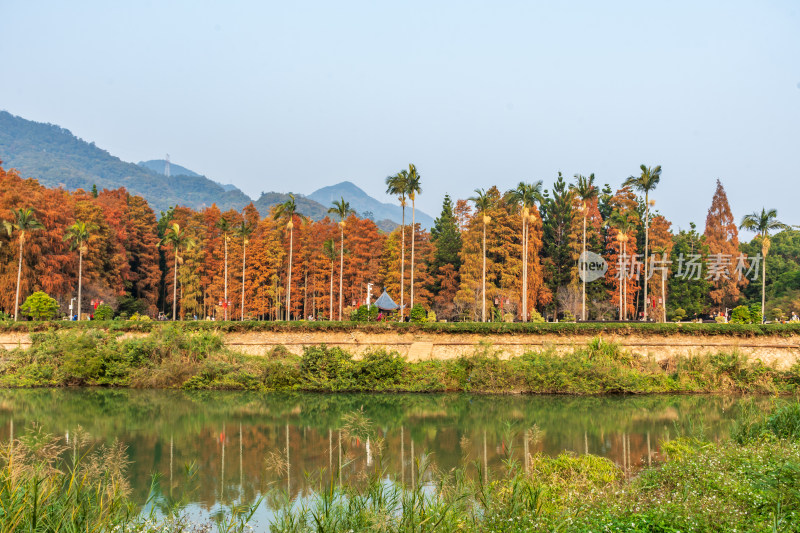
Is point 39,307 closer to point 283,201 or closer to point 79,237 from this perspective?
point 79,237

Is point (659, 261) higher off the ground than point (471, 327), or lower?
higher

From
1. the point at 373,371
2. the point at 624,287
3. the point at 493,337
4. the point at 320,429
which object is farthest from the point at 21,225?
the point at 624,287

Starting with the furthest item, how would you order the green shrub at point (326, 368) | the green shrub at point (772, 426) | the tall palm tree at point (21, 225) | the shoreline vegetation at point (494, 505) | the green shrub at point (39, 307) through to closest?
1. the tall palm tree at point (21, 225)
2. the green shrub at point (39, 307)
3. the green shrub at point (326, 368)
4. the green shrub at point (772, 426)
5. the shoreline vegetation at point (494, 505)

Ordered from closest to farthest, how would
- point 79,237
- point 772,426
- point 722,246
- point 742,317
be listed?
1. point 772,426
2. point 742,317
3. point 79,237
4. point 722,246

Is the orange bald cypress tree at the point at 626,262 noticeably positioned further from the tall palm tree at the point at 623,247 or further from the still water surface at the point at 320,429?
the still water surface at the point at 320,429

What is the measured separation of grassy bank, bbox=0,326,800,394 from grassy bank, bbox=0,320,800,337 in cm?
105

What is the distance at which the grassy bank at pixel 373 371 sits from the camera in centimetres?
2219

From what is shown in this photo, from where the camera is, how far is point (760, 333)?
24.2 meters

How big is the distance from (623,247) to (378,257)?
1575 cm

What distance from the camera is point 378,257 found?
43781 millimetres

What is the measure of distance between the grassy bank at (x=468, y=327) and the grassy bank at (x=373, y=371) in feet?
3.44

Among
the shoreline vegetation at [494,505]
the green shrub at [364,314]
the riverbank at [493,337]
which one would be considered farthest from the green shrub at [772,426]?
the green shrub at [364,314]

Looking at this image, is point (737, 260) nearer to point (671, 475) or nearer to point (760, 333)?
point (760, 333)

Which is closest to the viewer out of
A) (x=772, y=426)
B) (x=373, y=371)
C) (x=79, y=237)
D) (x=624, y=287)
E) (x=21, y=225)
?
(x=772, y=426)
